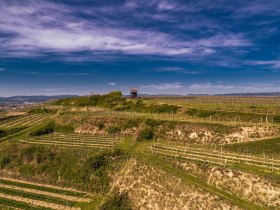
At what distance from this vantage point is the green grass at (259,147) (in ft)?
189

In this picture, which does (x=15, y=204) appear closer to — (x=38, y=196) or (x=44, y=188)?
(x=38, y=196)

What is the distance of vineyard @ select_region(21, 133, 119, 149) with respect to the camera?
7200cm

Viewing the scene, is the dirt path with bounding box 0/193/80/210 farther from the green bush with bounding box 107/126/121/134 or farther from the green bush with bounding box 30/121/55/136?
the green bush with bounding box 30/121/55/136

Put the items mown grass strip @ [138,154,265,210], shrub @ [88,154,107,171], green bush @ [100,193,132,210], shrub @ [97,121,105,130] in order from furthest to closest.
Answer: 1. shrub @ [97,121,105,130]
2. shrub @ [88,154,107,171]
3. green bush @ [100,193,132,210]
4. mown grass strip @ [138,154,265,210]

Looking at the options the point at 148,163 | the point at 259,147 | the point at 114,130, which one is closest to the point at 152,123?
the point at 114,130

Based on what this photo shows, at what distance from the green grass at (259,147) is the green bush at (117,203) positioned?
28573 mm

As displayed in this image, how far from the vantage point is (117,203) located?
45875 millimetres

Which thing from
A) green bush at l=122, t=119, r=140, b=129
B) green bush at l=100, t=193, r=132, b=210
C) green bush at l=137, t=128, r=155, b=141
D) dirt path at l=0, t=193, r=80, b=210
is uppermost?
green bush at l=122, t=119, r=140, b=129

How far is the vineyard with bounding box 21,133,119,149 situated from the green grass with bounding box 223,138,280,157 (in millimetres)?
30152

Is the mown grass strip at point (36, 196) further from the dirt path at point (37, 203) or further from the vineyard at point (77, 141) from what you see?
the vineyard at point (77, 141)

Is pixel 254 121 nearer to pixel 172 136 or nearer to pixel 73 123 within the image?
pixel 172 136

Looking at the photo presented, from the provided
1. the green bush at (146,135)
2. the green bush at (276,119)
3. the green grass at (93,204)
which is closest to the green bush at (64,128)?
the green bush at (146,135)

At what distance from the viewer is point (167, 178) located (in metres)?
46.2

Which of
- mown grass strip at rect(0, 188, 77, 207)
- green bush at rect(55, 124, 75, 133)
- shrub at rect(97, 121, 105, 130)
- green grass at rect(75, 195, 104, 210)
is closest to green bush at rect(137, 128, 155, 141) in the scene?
shrub at rect(97, 121, 105, 130)
